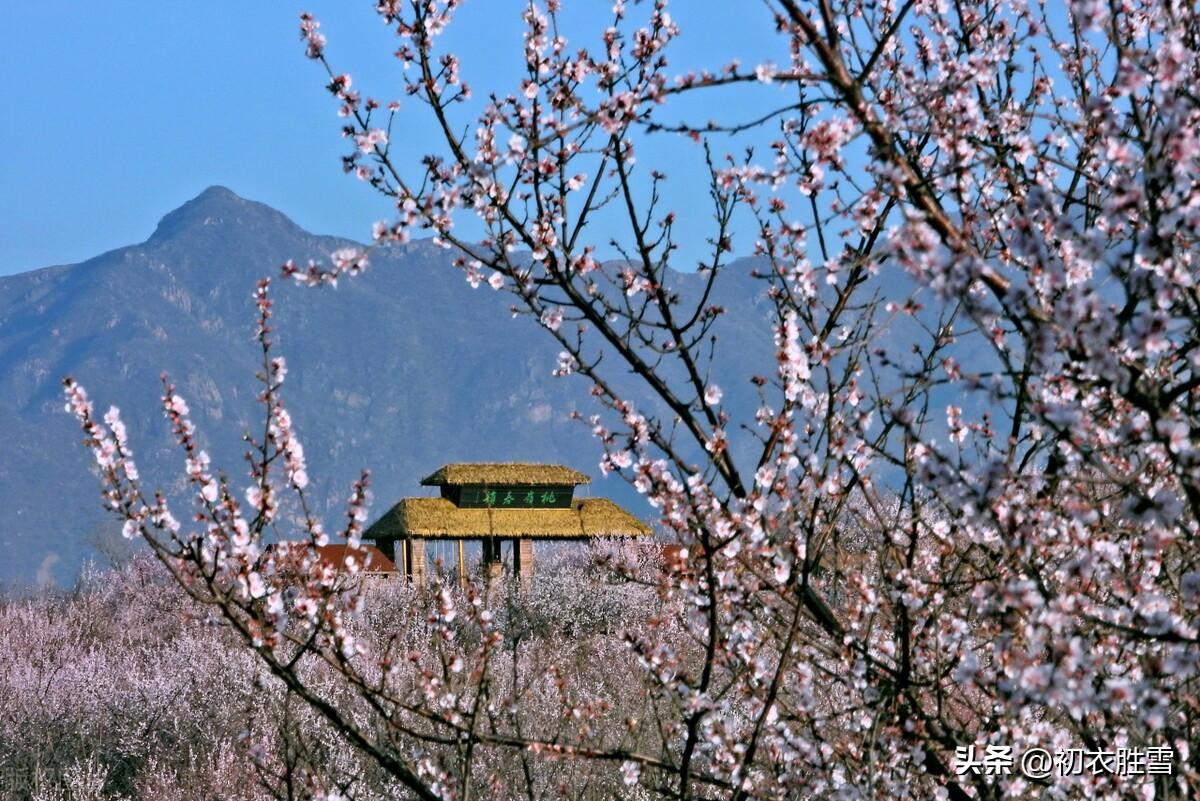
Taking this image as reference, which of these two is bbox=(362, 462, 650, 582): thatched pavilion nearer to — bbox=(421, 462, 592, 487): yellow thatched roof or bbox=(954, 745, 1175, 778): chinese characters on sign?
bbox=(421, 462, 592, 487): yellow thatched roof

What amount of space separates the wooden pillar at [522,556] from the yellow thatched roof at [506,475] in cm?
113

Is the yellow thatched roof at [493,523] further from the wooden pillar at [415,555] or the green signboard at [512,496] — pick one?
the wooden pillar at [415,555]

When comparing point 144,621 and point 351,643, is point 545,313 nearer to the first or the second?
point 351,643

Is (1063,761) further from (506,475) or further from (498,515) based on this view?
(506,475)

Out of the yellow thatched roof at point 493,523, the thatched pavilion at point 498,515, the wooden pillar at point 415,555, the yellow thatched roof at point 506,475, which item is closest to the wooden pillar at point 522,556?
the thatched pavilion at point 498,515

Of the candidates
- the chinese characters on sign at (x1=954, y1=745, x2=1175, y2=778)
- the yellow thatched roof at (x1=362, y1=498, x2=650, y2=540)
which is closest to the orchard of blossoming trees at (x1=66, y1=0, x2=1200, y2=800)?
the chinese characters on sign at (x1=954, y1=745, x2=1175, y2=778)

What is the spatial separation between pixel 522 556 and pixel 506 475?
1532mm

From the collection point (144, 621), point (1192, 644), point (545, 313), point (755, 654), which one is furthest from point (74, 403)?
point (144, 621)

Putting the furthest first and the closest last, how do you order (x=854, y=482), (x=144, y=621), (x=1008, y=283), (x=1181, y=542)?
(x=144, y=621)
(x=854, y=482)
(x=1181, y=542)
(x=1008, y=283)

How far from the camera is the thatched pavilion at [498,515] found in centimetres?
2319

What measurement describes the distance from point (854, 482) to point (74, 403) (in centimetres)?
242

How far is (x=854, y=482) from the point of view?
14.0 ft

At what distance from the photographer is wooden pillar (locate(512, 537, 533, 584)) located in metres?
23.7

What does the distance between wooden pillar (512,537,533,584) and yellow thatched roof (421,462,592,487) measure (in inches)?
44.6
